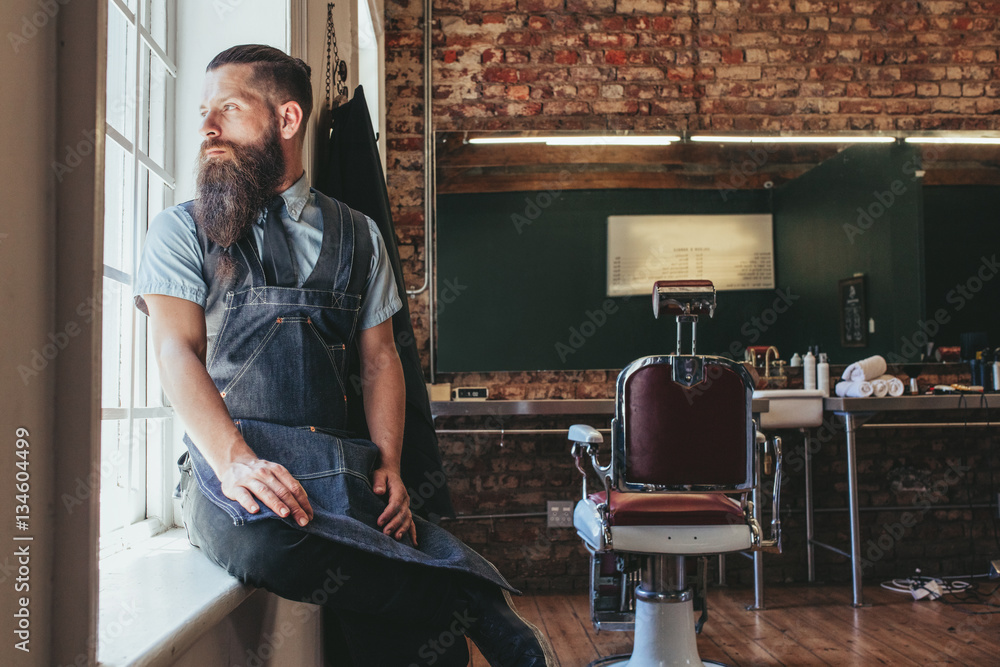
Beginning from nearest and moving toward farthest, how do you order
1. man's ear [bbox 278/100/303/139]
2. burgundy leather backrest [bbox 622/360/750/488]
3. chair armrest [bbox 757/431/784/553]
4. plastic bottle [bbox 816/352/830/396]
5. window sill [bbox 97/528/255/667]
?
1. window sill [bbox 97/528/255/667]
2. man's ear [bbox 278/100/303/139]
3. burgundy leather backrest [bbox 622/360/750/488]
4. chair armrest [bbox 757/431/784/553]
5. plastic bottle [bbox 816/352/830/396]

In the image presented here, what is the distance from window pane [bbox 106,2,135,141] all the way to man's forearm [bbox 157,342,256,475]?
568 mm

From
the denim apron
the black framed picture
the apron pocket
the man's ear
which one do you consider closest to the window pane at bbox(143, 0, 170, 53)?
the man's ear

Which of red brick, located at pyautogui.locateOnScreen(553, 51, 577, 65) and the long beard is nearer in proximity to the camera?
the long beard

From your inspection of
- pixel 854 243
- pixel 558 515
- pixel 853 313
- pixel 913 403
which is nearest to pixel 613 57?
pixel 854 243

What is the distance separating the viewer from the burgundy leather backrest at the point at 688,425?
2.25 meters

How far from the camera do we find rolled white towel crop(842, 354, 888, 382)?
12.0 ft

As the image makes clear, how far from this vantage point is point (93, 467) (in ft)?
2.27

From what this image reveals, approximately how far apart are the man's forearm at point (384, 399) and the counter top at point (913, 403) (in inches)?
101

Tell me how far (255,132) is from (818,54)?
3.60 m

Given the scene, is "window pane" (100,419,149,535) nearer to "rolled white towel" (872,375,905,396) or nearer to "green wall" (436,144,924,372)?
"green wall" (436,144,924,372)

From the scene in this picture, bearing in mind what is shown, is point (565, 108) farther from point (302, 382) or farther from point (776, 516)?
point (302, 382)

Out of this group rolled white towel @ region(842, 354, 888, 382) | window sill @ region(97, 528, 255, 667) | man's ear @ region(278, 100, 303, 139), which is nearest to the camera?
window sill @ region(97, 528, 255, 667)

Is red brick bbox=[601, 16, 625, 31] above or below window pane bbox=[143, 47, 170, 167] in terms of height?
above

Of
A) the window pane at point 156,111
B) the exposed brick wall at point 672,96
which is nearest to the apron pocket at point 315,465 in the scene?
the window pane at point 156,111
